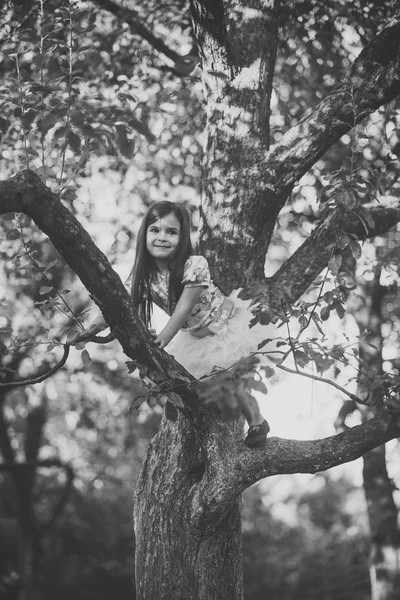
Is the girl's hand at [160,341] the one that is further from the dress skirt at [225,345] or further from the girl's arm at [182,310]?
the dress skirt at [225,345]

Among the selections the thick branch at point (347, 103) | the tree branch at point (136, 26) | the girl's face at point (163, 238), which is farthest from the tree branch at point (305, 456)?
the tree branch at point (136, 26)

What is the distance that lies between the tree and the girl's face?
18cm

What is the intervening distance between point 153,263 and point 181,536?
150 centimetres

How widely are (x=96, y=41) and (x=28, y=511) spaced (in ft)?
22.3

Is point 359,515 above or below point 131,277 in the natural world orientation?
above

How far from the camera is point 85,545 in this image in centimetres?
1121

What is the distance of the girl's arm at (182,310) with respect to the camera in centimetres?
318

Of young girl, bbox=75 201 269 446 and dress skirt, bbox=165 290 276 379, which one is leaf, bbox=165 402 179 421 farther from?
dress skirt, bbox=165 290 276 379

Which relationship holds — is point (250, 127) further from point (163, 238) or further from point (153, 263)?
point (153, 263)

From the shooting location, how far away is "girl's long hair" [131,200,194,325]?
138 inches

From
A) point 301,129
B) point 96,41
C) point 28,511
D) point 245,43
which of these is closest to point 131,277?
point 301,129

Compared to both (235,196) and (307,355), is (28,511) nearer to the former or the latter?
(235,196)

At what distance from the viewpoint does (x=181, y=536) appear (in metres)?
3.19


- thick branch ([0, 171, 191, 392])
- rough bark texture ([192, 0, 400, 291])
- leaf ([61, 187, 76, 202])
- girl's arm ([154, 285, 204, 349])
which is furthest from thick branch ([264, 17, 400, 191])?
thick branch ([0, 171, 191, 392])
